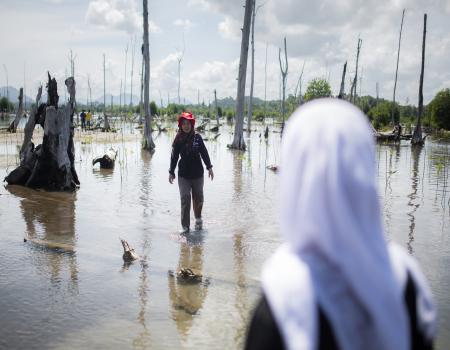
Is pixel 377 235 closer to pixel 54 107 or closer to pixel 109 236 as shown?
pixel 109 236

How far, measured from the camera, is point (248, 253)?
263 inches

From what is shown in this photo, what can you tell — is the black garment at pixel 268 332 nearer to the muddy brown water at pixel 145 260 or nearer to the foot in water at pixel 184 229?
the muddy brown water at pixel 145 260

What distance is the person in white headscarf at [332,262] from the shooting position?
1.17 metres

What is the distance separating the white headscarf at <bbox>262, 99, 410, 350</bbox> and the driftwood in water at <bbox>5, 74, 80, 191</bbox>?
1123cm

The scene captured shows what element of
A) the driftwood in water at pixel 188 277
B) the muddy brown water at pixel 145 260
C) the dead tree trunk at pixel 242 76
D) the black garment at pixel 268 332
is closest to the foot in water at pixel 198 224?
the muddy brown water at pixel 145 260

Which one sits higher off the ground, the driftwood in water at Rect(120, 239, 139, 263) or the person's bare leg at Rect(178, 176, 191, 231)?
the person's bare leg at Rect(178, 176, 191, 231)

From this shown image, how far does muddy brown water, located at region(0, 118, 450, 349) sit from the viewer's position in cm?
423

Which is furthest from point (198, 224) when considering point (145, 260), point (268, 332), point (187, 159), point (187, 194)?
point (268, 332)

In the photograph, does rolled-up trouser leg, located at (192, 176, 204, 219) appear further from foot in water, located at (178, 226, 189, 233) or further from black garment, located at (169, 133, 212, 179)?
foot in water, located at (178, 226, 189, 233)

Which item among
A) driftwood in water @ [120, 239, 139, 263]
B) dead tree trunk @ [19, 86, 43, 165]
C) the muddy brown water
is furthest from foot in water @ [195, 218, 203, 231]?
dead tree trunk @ [19, 86, 43, 165]

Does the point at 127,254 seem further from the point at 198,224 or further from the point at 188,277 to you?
the point at 198,224

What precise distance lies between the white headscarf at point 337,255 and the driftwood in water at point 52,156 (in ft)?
36.8

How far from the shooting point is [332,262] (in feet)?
3.91

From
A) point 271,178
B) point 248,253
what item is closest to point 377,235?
point 248,253
